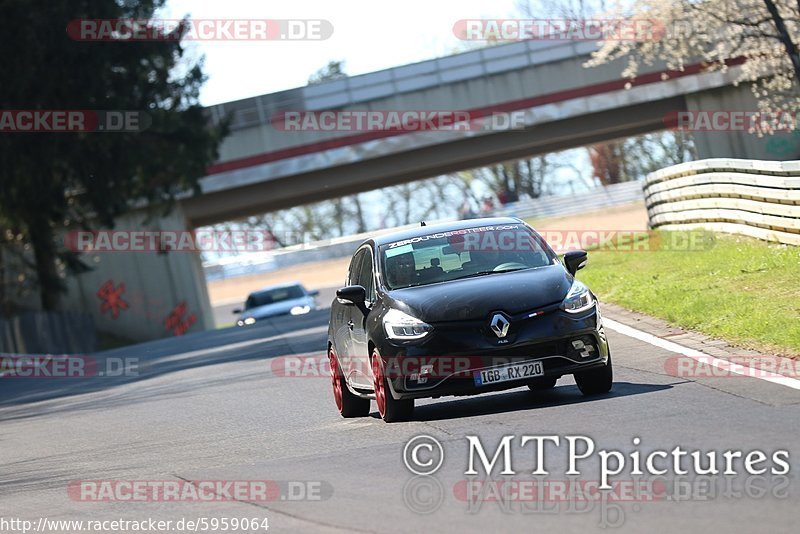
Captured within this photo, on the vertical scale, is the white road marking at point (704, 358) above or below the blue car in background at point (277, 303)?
above

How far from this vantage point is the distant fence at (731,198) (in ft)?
70.4

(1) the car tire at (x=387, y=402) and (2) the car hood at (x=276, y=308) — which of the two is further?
(2) the car hood at (x=276, y=308)

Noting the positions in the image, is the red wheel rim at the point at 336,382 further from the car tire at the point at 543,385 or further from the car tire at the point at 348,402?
the car tire at the point at 543,385

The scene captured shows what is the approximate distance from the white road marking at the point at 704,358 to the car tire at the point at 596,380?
1.06m

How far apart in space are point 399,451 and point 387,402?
5.12 ft

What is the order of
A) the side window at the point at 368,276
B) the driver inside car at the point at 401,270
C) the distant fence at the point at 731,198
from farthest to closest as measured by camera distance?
the distant fence at the point at 731,198, the side window at the point at 368,276, the driver inside car at the point at 401,270

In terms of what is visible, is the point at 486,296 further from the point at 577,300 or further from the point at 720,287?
the point at 720,287

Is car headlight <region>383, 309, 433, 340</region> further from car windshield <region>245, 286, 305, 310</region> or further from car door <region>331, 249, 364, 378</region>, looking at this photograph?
car windshield <region>245, 286, 305, 310</region>

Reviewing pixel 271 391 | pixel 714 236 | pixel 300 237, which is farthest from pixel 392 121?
pixel 300 237

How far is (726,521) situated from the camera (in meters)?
6.81

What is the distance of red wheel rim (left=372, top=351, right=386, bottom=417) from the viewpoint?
38.1 feet

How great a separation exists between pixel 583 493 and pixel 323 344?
15.6 m

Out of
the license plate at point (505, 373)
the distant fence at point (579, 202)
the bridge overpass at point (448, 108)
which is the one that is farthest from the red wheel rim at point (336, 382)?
the distant fence at point (579, 202)

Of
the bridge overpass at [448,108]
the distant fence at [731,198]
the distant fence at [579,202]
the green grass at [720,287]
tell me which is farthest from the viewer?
the distant fence at [579,202]
